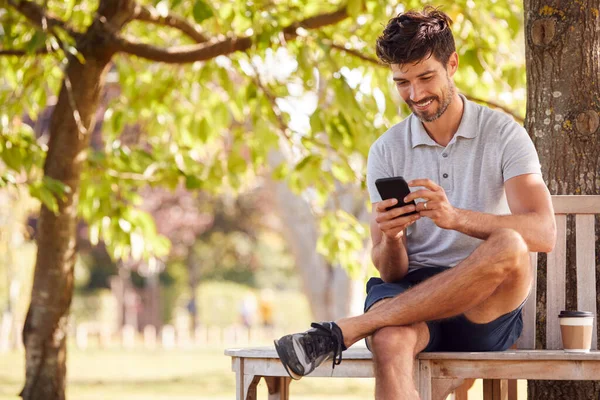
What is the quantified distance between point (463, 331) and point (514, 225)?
425 mm

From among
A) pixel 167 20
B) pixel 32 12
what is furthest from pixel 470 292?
pixel 167 20

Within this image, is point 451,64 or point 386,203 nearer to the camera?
point 386,203

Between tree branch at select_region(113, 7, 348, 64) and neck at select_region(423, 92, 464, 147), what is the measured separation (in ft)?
7.71

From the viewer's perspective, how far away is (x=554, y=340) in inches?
156

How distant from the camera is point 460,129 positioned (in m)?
3.75

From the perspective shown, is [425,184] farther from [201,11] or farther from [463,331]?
[201,11]

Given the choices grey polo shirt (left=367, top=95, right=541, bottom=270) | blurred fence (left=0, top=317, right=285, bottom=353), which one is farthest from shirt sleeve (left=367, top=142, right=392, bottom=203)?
blurred fence (left=0, top=317, right=285, bottom=353)

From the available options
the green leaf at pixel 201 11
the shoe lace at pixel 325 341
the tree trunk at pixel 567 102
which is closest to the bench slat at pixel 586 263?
the tree trunk at pixel 567 102

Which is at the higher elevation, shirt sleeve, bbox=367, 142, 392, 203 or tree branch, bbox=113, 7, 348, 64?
tree branch, bbox=113, 7, 348, 64

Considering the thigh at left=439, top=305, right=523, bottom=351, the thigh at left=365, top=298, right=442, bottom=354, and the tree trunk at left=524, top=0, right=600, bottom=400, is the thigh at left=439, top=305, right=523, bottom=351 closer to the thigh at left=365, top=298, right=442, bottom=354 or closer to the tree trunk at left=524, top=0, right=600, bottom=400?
the thigh at left=365, top=298, right=442, bottom=354

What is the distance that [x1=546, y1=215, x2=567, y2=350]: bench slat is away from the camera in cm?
396

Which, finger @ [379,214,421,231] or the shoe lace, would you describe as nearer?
the shoe lace

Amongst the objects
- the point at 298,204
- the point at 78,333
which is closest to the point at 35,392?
the point at 298,204

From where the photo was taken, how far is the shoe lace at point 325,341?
3309mm
